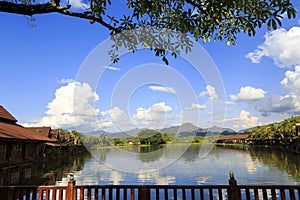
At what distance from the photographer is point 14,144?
1412 centimetres

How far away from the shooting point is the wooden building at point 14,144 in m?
11.9

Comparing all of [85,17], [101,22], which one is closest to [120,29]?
[101,22]

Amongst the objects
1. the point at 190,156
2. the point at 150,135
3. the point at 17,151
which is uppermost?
the point at 150,135

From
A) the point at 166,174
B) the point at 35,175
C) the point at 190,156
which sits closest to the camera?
the point at 166,174

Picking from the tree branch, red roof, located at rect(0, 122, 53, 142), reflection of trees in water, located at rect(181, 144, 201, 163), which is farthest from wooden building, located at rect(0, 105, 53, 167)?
→ reflection of trees in water, located at rect(181, 144, 201, 163)

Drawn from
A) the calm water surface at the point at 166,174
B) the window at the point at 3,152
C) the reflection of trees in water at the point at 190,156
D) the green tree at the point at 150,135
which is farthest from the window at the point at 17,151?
the reflection of trees in water at the point at 190,156

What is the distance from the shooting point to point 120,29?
2838mm

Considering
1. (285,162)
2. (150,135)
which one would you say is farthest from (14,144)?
(285,162)

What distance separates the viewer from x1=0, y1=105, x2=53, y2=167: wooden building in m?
11.9

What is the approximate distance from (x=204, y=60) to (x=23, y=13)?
287cm

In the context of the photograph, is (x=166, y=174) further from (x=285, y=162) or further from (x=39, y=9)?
(x=39, y=9)

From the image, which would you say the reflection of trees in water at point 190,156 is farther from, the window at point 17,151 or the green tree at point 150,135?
the window at point 17,151

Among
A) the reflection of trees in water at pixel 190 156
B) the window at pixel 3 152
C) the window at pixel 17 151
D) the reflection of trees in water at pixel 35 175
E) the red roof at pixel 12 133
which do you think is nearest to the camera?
the reflection of trees in water at pixel 35 175

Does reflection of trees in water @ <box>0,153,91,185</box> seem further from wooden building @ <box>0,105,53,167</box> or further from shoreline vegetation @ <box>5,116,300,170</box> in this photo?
shoreline vegetation @ <box>5,116,300,170</box>
